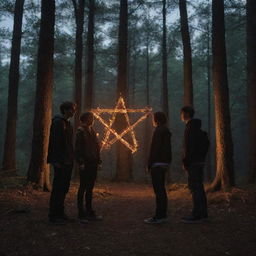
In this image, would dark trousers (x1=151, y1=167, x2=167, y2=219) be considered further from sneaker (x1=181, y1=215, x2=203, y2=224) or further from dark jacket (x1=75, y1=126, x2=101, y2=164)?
dark jacket (x1=75, y1=126, x2=101, y2=164)

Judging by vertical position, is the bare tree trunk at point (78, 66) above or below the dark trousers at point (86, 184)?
above

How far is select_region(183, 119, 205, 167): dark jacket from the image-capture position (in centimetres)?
736

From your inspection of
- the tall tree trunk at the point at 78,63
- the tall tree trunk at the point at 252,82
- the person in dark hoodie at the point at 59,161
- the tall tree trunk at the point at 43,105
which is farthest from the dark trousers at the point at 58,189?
the tall tree trunk at the point at 78,63

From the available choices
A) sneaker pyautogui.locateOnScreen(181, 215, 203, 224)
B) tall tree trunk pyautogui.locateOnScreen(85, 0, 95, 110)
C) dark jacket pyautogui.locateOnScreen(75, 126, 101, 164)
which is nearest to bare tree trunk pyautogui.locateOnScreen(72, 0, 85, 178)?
tall tree trunk pyautogui.locateOnScreen(85, 0, 95, 110)

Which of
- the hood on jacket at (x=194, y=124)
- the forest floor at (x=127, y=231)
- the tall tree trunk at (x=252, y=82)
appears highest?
the tall tree trunk at (x=252, y=82)

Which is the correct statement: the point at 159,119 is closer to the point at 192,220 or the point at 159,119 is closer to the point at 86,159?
the point at 86,159

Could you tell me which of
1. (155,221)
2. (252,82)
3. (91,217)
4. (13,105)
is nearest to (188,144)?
(155,221)

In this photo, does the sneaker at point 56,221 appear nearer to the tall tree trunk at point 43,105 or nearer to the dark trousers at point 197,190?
the dark trousers at point 197,190

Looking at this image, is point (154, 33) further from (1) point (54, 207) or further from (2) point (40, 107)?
(1) point (54, 207)

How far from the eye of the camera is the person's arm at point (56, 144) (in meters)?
6.91

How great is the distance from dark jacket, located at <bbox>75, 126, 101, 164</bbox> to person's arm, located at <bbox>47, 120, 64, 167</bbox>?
427 mm

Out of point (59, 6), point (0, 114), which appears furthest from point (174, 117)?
point (59, 6)

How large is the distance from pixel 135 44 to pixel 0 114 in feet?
61.6

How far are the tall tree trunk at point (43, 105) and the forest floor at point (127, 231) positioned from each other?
92 centimetres
